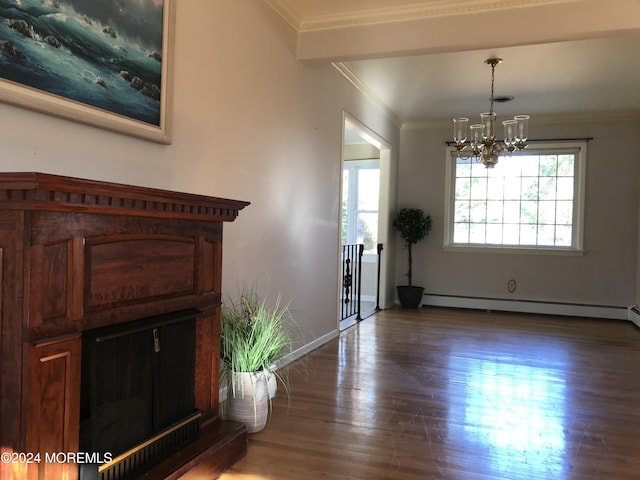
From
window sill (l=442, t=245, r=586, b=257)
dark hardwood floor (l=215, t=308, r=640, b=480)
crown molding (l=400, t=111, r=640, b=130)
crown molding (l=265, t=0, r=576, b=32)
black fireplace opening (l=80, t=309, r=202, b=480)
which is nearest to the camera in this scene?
black fireplace opening (l=80, t=309, r=202, b=480)

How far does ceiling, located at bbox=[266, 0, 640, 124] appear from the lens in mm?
3738

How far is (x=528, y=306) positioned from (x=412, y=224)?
204 cm

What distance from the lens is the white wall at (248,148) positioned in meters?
2.07

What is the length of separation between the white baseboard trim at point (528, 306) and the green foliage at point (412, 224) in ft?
3.29

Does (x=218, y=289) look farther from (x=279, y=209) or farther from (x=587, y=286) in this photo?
(x=587, y=286)

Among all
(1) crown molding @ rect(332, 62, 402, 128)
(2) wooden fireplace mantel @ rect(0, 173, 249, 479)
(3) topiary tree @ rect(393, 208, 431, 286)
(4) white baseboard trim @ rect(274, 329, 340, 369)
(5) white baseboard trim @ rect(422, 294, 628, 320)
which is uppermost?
(1) crown molding @ rect(332, 62, 402, 128)

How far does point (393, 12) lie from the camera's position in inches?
147

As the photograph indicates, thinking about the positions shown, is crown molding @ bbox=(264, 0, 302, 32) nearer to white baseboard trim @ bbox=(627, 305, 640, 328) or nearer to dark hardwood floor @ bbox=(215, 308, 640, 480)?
dark hardwood floor @ bbox=(215, 308, 640, 480)

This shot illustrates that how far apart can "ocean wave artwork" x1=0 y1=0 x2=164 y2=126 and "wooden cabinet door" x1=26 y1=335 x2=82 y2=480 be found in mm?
987

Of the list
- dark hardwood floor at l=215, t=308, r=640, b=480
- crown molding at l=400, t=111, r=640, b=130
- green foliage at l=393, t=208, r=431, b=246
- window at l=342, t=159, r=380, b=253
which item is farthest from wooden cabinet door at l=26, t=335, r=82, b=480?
window at l=342, t=159, r=380, b=253

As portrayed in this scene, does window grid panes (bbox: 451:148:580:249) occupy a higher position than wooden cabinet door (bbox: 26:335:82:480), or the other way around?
window grid panes (bbox: 451:148:580:249)

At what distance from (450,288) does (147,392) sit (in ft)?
19.8

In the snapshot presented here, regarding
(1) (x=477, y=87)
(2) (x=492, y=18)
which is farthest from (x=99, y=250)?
(1) (x=477, y=87)

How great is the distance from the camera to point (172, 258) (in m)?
2.02
